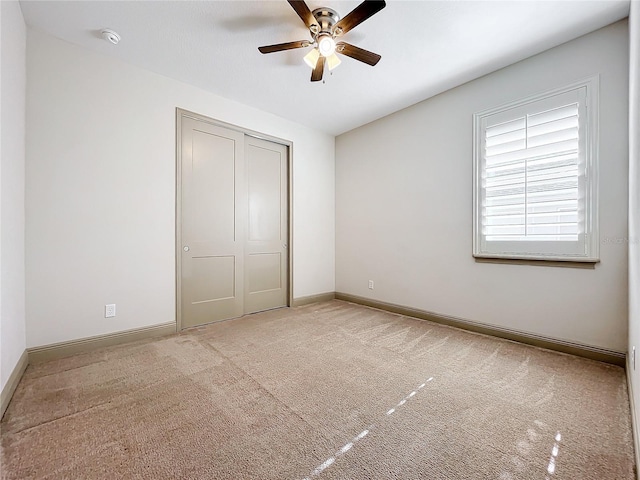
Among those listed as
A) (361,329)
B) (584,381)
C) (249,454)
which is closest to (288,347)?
(361,329)

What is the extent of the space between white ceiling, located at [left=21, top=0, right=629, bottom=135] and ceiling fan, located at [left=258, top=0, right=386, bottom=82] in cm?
9

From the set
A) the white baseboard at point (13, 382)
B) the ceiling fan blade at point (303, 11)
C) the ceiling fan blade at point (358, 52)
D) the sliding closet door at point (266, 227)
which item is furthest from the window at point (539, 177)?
the white baseboard at point (13, 382)

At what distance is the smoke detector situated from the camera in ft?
7.62

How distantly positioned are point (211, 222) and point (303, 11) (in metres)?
2.38

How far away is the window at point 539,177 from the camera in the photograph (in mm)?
2338

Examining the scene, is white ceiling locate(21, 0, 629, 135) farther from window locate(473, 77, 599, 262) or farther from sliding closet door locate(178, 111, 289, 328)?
sliding closet door locate(178, 111, 289, 328)

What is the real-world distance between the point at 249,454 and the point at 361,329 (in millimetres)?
2024

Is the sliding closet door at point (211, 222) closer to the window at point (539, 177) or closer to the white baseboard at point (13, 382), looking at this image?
the white baseboard at point (13, 382)

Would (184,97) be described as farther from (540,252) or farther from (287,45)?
(540,252)

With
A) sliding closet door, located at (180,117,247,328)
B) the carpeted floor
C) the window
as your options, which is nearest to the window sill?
the window

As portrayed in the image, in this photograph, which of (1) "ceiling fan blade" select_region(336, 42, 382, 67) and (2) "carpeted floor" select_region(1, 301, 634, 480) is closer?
(2) "carpeted floor" select_region(1, 301, 634, 480)

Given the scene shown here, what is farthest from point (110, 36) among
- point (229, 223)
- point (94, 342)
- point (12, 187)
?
point (94, 342)

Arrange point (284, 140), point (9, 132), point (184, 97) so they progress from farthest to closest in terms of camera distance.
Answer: point (284, 140) → point (184, 97) → point (9, 132)

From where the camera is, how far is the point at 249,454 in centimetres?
134
